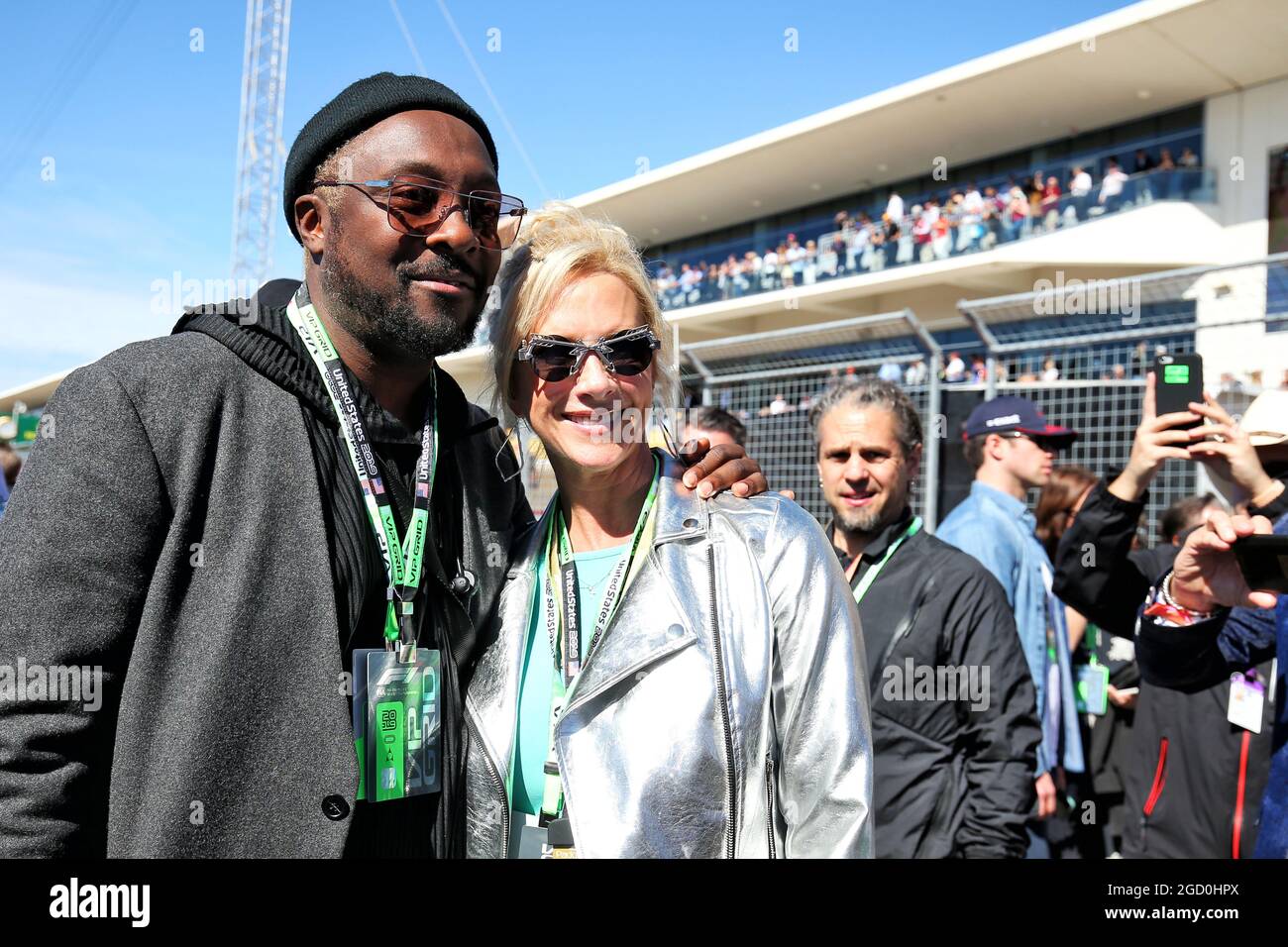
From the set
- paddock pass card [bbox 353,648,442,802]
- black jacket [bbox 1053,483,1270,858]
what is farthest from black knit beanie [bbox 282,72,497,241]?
black jacket [bbox 1053,483,1270,858]

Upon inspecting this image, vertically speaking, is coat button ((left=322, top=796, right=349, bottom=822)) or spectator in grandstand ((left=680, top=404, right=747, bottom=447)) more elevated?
spectator in grandstand ((left=680, top=404, right=747, bottom=447))

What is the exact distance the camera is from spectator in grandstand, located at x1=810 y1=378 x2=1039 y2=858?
3412mm

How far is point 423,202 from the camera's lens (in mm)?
2010

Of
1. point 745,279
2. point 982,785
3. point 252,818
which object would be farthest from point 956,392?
point 745,279

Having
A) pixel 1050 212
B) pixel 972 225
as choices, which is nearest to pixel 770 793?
pixel 1050 212

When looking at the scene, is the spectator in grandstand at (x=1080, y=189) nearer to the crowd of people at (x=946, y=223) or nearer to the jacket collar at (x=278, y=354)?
the crowd of people at (x=946, y=223)

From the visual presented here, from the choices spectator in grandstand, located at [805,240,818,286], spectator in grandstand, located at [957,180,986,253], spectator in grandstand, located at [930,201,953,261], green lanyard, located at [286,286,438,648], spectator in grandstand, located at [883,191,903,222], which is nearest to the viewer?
green lanyard, located at [286,286,438,648]

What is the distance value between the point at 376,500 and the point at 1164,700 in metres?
3.90

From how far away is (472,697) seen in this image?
6.92 feet

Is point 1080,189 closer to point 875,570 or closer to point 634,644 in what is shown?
point 875,570

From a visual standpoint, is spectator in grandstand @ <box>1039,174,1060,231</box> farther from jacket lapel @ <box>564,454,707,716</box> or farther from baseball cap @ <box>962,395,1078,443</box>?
jacket lapel @ <box>564,454,707,716</box>

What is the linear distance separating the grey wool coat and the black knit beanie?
1.64ft

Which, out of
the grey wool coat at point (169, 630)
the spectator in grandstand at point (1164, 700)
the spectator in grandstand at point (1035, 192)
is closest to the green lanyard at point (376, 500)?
the grey wool coat at point (169, 630)
